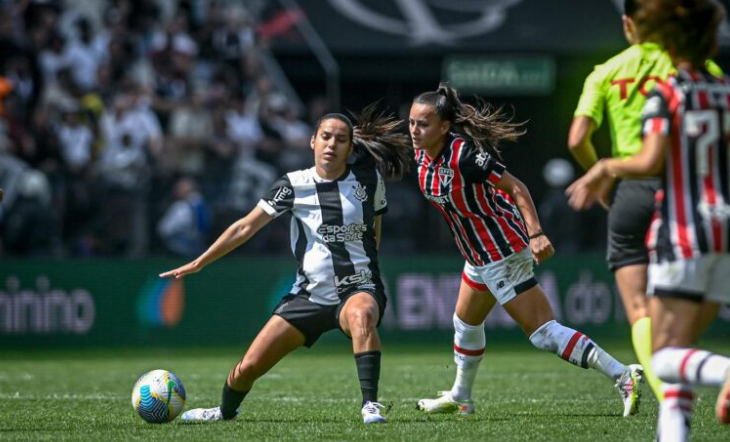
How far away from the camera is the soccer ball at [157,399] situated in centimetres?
768

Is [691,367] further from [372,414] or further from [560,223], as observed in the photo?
[560,223]

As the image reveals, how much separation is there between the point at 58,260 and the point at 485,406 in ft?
26.8

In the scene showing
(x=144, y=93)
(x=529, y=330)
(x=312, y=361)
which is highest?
(x=144, y=93)

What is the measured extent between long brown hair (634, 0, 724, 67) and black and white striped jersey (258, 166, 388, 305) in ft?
9.78

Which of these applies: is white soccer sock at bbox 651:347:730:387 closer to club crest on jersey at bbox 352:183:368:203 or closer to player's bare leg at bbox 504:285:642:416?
player's bare leg at bbox 504:285:642:416

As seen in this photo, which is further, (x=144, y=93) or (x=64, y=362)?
(x=144, y=93)

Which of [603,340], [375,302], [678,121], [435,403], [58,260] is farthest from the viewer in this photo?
[603,340]

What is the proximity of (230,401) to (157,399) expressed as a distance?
463 mm

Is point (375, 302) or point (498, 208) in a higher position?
point (498, 208)

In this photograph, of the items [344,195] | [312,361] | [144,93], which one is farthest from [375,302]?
[144,93]

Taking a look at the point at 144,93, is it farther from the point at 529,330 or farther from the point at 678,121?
the point at 678,121

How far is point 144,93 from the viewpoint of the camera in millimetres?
18156

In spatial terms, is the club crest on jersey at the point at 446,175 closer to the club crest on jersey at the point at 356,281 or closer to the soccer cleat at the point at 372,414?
the club crest on jersey at the point at 356,281

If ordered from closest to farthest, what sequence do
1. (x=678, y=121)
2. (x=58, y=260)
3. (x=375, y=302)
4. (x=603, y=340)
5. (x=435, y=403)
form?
1. (x=678, y=121)
2. (x=375, y=302)
3. (x=435, y=403)
4. (x=58, y=260)
5. (x=603, y=340)
